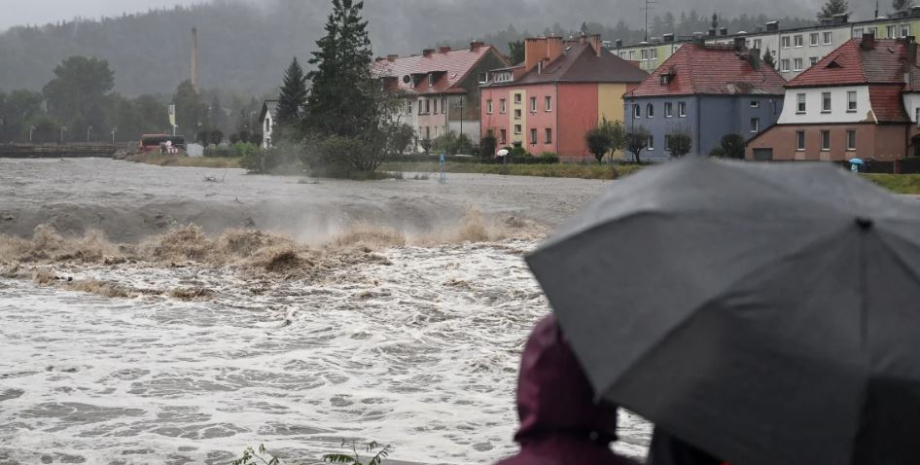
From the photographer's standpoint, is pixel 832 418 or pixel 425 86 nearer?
pixel 832 418

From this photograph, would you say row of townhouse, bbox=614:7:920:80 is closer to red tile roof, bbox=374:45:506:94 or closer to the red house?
the red house

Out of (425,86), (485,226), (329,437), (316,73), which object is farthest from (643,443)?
(425,86)

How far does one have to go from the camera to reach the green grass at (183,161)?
94.1 metres

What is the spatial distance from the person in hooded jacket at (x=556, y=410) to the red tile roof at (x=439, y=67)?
104628mm

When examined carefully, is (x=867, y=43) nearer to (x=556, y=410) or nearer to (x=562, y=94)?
(x=562, y=94)

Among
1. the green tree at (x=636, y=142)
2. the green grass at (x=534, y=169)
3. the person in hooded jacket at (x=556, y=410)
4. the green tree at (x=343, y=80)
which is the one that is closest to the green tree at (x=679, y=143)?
the green tree at (x=636, y=142)

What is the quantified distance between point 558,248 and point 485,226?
31.1 m

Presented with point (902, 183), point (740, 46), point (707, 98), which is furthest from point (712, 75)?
point (902, 183)

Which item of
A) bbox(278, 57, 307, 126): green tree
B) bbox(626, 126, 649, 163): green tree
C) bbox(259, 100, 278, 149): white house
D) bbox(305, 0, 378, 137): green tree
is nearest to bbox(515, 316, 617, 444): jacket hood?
bbox(305, 0, 378, 137): green tree

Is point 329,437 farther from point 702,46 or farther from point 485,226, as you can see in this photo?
point 702,46

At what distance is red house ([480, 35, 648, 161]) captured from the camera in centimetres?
9112

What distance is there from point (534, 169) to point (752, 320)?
6769 centimetres

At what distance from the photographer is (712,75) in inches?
3278

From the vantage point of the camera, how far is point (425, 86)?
114 m
